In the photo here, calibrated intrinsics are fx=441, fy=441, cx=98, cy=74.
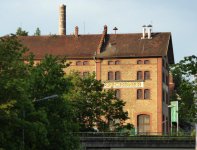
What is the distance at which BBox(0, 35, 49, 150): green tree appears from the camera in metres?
22.0

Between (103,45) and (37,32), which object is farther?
(37,32)

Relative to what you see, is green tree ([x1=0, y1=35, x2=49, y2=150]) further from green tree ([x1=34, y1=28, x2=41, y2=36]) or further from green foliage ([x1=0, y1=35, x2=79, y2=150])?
green tree ([x1=34, y1=28, x2=41, y2=36])

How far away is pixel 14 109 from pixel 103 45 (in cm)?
3704

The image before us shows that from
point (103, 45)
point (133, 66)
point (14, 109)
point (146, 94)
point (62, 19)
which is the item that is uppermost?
point (62, 19)

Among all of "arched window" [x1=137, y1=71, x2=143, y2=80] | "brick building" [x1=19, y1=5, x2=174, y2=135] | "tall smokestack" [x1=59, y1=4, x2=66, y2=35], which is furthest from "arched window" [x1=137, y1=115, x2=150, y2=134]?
"tall smokestack" [x1=59, y1=4, x2=66, y2=35]

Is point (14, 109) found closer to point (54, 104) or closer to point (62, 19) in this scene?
point (54, 104)

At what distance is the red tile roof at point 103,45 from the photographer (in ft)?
189

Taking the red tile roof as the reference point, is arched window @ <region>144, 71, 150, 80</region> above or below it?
below

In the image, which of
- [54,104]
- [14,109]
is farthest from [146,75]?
[14,109]

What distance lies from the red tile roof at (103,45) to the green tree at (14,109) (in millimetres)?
30427

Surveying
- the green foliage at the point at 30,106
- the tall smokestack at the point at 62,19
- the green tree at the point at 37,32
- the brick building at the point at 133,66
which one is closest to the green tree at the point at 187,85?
the green foliage at the point at 30,106

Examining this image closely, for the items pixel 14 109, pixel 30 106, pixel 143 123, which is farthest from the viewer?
pixel 143 123

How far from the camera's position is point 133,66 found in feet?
188

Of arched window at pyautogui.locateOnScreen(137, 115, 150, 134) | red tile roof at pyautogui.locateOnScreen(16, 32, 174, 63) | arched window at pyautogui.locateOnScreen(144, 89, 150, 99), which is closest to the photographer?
arched window at pyautogui.locateOnScreen(137, 115, 150, 134)
